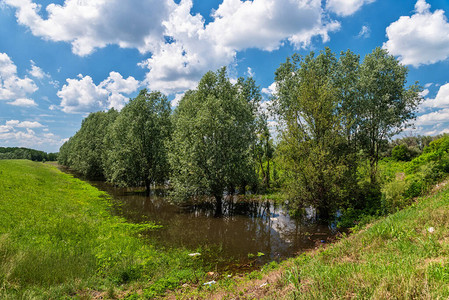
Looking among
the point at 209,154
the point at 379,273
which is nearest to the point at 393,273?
the point at 379,273

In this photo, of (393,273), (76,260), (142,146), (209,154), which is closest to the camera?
(393,273)

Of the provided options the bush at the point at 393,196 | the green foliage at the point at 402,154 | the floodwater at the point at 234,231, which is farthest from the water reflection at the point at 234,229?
the green foliage at the point at 402,154

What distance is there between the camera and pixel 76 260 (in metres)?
10.1

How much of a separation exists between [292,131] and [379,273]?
14579 millimetres

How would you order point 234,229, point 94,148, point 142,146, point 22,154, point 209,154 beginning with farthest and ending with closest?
point 22,154 → point 94,148 → point 142,146 → point 209,154 → point 234,229

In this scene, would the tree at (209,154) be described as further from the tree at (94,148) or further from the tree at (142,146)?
the tree at (94,148)

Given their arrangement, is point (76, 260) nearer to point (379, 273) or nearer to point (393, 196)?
point (379, 273)

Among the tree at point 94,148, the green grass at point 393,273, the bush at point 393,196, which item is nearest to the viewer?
the green grass at point 393,273

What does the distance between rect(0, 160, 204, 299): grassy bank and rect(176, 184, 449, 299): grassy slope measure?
215 cm

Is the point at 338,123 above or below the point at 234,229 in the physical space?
above

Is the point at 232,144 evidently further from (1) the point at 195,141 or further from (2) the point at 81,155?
(2) the point at 81,155

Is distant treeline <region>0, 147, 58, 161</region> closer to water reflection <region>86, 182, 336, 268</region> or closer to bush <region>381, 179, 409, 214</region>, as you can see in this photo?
water reflection <region>86, 182, 336, 268</region>

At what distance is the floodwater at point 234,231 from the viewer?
41.3 feet

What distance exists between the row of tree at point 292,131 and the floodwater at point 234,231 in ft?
7.62
